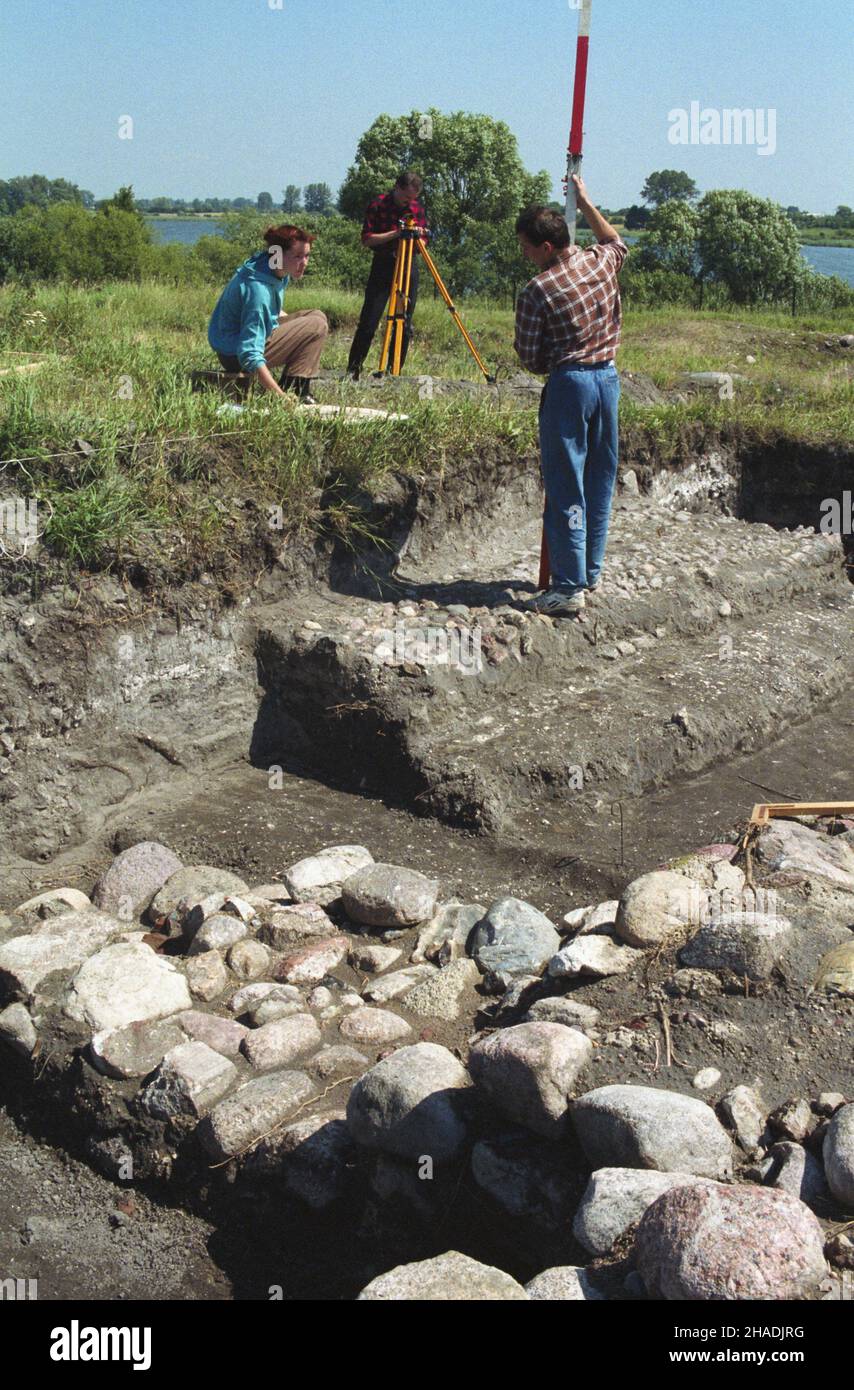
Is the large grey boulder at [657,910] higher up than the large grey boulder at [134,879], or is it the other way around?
the large grey boulder at [657,910]

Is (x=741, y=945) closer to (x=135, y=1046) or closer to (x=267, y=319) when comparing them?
(x=135, y=1046)

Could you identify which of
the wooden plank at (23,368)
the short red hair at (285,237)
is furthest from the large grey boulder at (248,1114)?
the short red hair at (285,237)

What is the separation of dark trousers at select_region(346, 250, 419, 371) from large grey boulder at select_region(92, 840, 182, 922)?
16.3ft

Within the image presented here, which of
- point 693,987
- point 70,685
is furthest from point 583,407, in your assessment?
point 693,987

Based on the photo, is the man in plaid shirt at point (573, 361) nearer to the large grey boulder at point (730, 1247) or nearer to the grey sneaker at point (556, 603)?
the grey sneaker at point (556, 603)

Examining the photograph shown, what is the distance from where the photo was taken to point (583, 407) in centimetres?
520

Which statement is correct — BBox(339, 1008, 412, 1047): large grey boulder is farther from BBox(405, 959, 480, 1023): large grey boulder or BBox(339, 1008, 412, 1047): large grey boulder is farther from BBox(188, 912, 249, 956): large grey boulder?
BBox(188, 912, 249, 956): large grey boulder

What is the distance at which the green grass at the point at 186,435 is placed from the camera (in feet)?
16.3

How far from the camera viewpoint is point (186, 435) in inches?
213

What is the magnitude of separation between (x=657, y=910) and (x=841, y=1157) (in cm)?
104

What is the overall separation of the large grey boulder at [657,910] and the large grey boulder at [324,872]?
46.2 inches

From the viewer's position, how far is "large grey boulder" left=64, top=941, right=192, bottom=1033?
3.54 m

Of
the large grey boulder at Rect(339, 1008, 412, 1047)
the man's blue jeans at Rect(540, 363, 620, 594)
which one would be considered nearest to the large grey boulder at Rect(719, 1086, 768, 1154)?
the large grey boulder at Rect(339, 1008, 412, 1047)
